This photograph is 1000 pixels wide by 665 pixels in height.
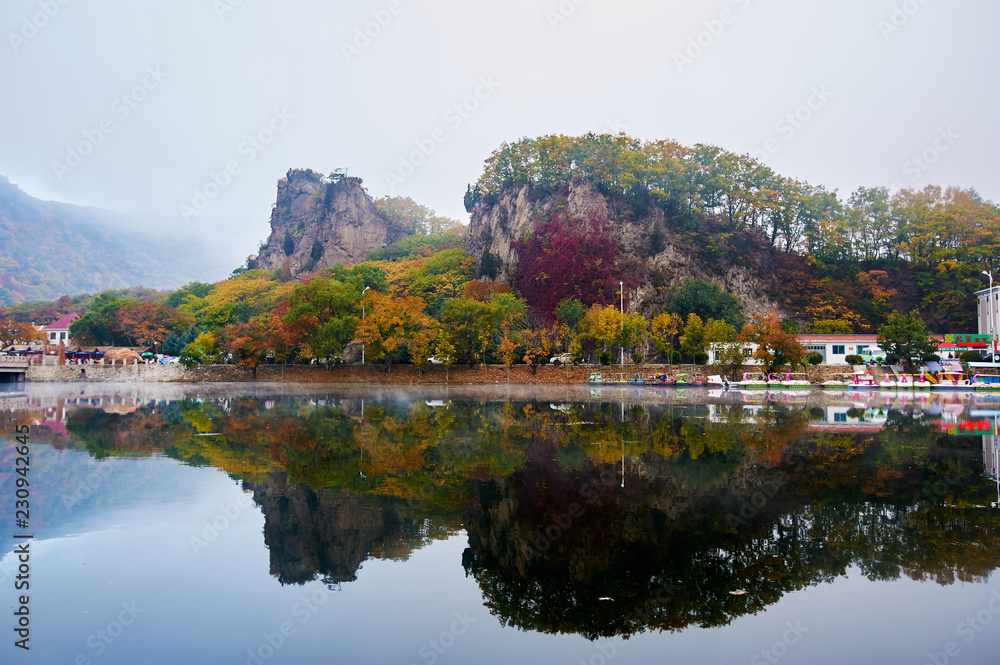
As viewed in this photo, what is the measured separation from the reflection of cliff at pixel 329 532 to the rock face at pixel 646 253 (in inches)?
2099

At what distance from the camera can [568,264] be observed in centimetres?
6231

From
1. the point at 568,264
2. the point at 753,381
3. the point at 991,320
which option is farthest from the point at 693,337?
the point at 991,320

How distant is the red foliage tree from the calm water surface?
44312 mm

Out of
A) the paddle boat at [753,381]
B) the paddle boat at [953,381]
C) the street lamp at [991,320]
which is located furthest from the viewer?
the street lamp at [991,320]

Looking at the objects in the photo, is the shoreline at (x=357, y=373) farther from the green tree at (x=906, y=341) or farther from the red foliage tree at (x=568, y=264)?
the red foliage tree at (x=568, y=264)

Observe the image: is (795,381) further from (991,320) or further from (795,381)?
(991,320)

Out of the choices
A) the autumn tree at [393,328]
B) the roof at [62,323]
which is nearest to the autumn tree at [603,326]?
the autumn tree at [393,328]

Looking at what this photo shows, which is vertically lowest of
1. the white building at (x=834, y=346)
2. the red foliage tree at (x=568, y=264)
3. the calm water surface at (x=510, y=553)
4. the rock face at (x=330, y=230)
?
the calm water surface at (x=510, y=553)

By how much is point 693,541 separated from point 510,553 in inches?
105

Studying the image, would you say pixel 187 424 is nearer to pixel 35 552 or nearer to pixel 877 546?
pixel 35 552

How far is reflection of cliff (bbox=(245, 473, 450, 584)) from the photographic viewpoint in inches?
321

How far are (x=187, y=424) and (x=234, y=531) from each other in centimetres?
1580

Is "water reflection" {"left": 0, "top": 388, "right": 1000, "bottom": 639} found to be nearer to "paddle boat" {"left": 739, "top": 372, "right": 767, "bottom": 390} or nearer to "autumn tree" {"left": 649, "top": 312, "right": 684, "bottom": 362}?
"paddle boat" {"left": 739, "top": 372, "right": 767, "bottom": 390}

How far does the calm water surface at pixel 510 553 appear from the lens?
6.21 m
